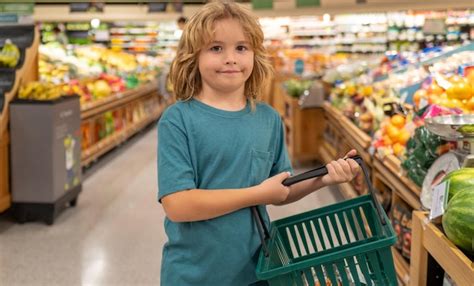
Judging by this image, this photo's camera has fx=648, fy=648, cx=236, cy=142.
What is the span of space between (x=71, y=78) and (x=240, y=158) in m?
6.45

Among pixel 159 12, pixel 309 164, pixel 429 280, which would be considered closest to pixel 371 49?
pixel 159 12

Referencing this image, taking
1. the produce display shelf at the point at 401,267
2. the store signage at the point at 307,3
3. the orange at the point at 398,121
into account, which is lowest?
the produce display shelf at the point at 401,267

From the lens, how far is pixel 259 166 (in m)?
1.75

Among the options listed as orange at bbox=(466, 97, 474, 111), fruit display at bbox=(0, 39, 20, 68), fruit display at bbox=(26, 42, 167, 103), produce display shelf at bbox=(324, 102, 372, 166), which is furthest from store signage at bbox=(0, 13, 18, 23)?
orange at bbox=(466, 97, 474, 111)

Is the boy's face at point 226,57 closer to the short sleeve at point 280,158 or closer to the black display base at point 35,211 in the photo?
the short sleeve at point 280,158

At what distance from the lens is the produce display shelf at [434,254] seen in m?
1.60

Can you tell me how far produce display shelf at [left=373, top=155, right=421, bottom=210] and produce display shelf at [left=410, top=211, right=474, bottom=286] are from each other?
2.98 feet

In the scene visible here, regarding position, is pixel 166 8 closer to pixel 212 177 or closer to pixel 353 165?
pixel 212 177

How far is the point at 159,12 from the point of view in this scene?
16141 millimetres

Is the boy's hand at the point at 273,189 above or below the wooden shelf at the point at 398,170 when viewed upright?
above

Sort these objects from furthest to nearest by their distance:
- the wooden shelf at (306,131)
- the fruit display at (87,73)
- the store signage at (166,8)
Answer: the store signage at (166,8) < the wooden shelf at (306,131) < the fruit display at (87,73)

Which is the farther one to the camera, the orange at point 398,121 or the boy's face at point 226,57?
the orange at point 398,121

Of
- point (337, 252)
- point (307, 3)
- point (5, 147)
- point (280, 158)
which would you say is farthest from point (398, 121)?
point (307, 3)

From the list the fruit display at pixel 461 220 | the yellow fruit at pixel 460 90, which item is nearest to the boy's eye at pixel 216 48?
the fruit display at pixel 461 220
